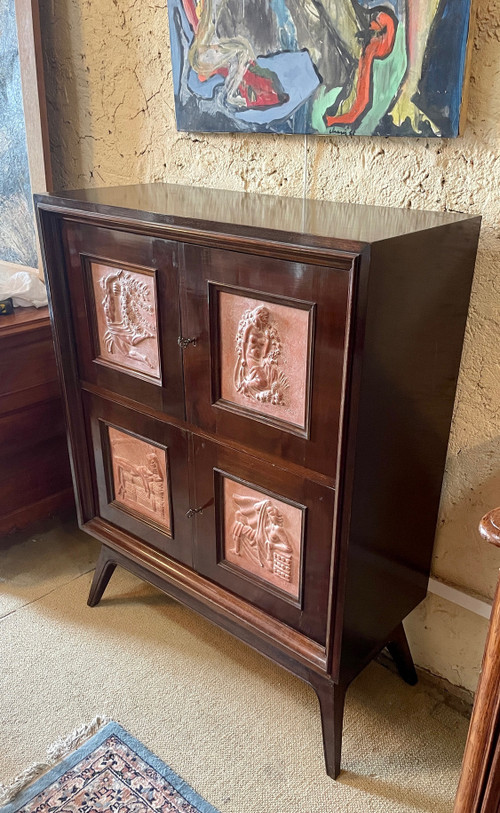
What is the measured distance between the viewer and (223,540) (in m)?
1.43

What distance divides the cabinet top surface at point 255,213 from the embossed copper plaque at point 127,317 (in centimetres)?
13

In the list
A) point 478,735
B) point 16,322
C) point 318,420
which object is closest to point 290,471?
point 318,420

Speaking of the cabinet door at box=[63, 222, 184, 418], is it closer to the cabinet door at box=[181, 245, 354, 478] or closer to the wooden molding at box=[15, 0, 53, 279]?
the cabinet door at box=[181, 245, 354, 478]

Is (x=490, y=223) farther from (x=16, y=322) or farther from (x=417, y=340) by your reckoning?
(x=16, y=322)

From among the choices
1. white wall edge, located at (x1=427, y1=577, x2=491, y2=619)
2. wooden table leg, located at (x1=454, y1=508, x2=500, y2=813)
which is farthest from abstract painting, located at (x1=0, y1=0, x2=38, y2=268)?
wooden table leg, located at (x1=454, y1=508, x2=500, y2=813)

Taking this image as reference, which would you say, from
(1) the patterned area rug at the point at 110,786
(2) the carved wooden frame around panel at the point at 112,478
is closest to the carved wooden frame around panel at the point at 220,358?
(2) the carved wooden frame around panel at the point at 112,478

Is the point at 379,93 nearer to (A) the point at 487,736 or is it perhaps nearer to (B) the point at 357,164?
(B) the point at 357,164

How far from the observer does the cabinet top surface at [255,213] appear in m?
1.06

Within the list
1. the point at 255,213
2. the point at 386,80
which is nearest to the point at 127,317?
the point at 255,213

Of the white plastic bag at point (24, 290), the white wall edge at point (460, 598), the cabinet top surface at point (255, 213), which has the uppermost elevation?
the cabinet top surface at point (255, 213)

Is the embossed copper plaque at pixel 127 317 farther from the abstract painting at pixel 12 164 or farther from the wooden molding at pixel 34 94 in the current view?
the abstract painting at pixel 12 164

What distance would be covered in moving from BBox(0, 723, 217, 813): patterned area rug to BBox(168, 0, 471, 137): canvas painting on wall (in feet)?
4.65

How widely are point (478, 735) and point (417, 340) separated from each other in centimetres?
63

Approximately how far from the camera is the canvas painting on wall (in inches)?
45.4
